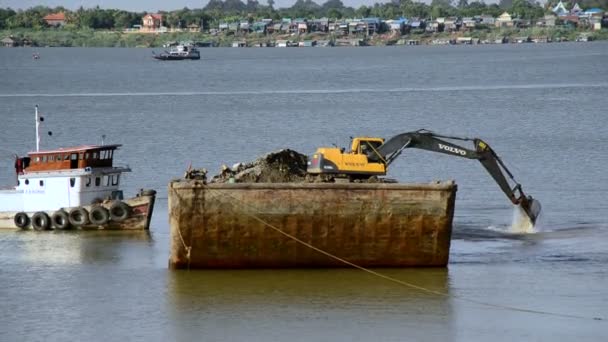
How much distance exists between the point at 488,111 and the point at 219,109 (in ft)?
58.2

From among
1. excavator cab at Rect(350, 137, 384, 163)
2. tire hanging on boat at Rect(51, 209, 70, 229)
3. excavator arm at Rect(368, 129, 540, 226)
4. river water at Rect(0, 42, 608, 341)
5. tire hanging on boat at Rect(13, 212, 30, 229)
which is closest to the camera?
river water at Rect(0, 42, 608, 341)

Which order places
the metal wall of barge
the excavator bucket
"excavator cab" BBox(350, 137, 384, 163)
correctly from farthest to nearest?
the excavator bucket < "excavator cab" BBox(350, 137, 384, 163) < the metal wall of barge

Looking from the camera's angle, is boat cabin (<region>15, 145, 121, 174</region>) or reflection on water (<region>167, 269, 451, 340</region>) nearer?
reflection on water (<region>167, 269, 451, 340</region>)

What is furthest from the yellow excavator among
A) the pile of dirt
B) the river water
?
the river water

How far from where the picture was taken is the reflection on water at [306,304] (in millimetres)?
29125

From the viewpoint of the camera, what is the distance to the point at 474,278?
33.4 metres

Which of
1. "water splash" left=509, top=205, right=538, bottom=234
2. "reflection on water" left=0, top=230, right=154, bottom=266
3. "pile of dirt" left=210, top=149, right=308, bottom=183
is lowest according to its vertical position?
"reflection on water" left=0, top=230, right=154, bottom=266

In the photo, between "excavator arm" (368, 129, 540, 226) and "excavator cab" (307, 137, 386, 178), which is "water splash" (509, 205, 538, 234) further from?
"excavator cab" (307, 137, 386, 178)

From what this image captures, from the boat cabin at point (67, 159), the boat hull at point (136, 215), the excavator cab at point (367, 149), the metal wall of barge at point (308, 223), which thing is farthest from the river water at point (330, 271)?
the excavator cab at point (367, 149)

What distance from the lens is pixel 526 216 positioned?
1566 inches

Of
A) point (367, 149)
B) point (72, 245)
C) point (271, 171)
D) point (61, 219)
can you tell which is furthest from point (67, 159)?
point (367, 149)

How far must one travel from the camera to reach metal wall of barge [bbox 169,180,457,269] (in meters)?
32.3

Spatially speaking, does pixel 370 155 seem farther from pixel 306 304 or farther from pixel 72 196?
pixel 72 196

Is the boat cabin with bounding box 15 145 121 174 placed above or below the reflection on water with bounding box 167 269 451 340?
above
